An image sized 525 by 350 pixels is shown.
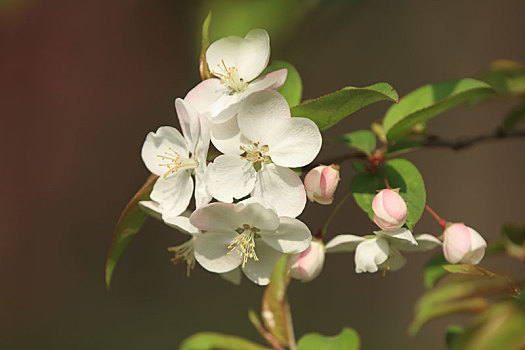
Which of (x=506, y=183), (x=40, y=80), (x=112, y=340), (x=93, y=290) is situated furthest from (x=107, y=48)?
(x=506, y=183)

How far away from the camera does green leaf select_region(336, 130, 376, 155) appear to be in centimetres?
71

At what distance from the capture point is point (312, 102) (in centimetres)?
60

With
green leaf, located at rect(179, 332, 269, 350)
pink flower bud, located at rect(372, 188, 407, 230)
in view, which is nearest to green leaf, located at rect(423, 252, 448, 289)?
pink flower bud, located at rect(372, 188, 407, 230)

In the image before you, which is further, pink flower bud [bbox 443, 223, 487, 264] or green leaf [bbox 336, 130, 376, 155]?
green leaf [bbox 336, 130, 376, 155]

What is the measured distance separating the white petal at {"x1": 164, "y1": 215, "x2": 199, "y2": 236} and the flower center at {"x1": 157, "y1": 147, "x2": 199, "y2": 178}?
6 cm

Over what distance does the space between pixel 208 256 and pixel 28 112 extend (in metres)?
2.70

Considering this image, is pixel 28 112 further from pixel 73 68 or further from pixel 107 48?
pixel 107 48

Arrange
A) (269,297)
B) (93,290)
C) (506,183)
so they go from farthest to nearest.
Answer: (93,290)
(506,183)
(269,297)

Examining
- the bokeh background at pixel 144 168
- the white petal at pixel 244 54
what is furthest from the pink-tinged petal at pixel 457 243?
the bokeh background at pixel 144 168

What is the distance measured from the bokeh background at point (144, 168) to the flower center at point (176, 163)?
72.2 inches

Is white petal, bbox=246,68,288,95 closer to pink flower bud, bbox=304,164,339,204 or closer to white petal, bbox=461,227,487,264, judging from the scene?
pink flower bud, bbox=304,164,339,204

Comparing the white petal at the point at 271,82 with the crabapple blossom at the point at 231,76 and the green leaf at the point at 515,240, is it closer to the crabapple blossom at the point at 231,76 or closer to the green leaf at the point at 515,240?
the crabapple blossom at the point at 231,76

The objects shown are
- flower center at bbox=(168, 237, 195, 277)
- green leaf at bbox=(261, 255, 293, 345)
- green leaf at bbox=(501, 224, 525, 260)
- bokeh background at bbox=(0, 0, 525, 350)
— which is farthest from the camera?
bokeh background at bbox=(0, 0, 525, 350)

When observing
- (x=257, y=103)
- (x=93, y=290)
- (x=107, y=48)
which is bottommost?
(x=93, y=290)
